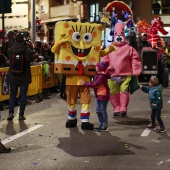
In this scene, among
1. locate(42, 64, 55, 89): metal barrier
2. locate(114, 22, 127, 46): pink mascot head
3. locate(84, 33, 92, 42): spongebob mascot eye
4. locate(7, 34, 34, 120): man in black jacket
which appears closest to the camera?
locate(84, 33, 92, 42): spongebob mascot eye

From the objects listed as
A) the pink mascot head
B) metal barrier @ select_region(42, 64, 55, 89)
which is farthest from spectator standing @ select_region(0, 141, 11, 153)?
metal barrier @ select_region(42, 64, 55, 89)

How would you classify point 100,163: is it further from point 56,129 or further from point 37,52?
point 37,52

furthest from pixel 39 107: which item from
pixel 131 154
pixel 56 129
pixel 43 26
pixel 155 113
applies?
pixel 43 26

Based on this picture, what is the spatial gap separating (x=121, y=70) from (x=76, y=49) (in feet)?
6.77

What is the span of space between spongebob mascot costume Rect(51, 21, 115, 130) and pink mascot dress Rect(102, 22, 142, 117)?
5.75 feet

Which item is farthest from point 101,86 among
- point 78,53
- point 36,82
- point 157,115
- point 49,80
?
point 49,80

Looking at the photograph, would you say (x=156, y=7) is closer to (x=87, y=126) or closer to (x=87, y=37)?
(x=87, y=37)

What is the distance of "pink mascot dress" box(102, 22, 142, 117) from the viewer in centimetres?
1234

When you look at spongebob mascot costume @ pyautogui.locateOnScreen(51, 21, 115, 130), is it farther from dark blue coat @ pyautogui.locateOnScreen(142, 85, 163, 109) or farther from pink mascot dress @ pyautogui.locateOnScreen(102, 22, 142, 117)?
pink mascot dress @ pyautogui.locateOnScreen(102, 22, 142, 117)

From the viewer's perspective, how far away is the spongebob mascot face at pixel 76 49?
34.5 feet

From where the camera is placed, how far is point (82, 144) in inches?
362

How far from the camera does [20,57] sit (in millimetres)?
11891

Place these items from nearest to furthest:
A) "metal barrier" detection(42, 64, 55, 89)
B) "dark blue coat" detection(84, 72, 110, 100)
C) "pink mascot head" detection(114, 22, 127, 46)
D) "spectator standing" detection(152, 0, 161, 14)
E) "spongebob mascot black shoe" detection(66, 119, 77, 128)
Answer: "dark blue coat" detection(84, 72, 110, 100) → "spongebob mascot black shoe" detection(66, 119, 77, 128) → "pink mascot head" detection(114, 22, 127, 46) → "metal barrier" detection(42, 64, 55, 89) → "spectator standing" detection(152, 0, 161, 14)

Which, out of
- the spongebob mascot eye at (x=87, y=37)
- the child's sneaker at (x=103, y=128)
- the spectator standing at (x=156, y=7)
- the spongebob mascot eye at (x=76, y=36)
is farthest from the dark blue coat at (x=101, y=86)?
the spectator standing at (x=156, y=7)
